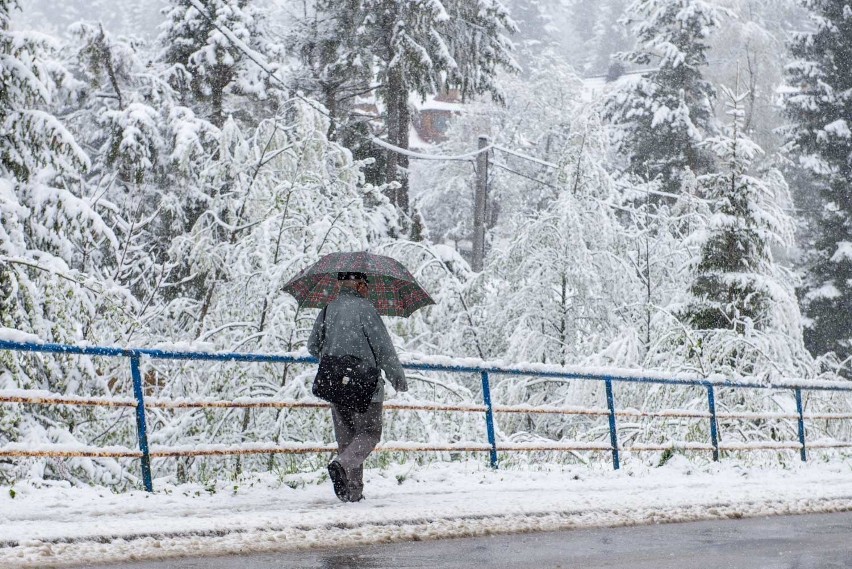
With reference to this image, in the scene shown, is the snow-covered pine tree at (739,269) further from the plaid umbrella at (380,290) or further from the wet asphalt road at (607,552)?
the wet asphalt road at (607,552)

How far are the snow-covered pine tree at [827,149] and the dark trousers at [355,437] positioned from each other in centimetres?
2847

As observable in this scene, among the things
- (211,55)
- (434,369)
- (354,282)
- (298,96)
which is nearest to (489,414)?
(434,369)

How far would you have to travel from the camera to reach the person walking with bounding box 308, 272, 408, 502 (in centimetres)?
738

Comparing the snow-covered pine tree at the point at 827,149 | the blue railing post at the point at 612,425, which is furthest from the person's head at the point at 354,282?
the snow-covered pine tree at the point at 827,149

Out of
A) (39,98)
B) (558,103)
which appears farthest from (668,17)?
(39,98)

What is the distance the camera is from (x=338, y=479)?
7422 millimetres

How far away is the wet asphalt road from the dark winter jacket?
4.66 feet

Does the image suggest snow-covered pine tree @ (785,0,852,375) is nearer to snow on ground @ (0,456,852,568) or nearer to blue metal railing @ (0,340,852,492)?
blue metal railing @ (0,340,852,492)

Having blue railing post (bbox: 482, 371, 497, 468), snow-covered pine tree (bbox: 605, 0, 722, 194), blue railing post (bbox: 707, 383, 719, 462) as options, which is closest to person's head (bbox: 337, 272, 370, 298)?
blue railing post (bbox: 482, 371, 497, 468)

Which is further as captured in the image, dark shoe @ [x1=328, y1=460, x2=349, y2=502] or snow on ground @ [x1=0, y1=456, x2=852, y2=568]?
dark shoe @ [x1=328, y1=460, x2=349, y2=502]

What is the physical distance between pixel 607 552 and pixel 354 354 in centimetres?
227

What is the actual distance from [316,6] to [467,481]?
19.5 metres

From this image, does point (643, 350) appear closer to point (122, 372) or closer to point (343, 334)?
point (122, 372)

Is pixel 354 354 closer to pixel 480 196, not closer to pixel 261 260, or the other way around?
pixel 261 260
